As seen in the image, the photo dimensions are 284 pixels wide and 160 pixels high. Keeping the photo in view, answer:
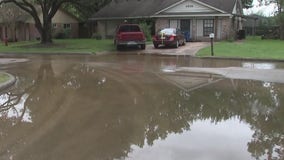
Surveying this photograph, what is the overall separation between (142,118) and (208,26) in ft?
105

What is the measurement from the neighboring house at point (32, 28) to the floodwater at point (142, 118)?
34154 millimetres

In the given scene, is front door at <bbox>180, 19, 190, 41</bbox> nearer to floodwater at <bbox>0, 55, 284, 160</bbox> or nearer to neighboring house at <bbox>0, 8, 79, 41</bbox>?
neighboring house at <bbox>0, 8, 79, 41</bbox>

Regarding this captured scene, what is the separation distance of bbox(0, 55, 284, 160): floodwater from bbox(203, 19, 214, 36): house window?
81.2 feet

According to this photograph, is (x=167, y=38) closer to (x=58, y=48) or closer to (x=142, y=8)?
(x=58, y=48)

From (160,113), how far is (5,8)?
3883cm

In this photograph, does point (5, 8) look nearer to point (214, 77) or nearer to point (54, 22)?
point (54, 22)

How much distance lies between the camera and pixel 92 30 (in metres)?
54.5

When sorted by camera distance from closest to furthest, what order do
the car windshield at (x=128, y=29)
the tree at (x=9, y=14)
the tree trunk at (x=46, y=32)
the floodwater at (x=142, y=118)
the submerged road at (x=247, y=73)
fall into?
the floodwater at (x=142, y=118)
the submerged road at (x=247, y=73)
the car windshield at (x=128, y=29)
the tree trunk at (x=46, y=32)
the tree at (x=9, y=14)

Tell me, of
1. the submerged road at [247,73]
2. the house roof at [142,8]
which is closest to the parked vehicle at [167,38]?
the house roof at [142,8]

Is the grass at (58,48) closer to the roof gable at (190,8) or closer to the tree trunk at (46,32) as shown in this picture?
the tree trunk at (46,32)

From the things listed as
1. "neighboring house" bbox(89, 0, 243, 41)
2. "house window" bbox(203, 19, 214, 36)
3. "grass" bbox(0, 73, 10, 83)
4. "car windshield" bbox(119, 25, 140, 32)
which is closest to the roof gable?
"neighboring house" bbox(89, 0, 243, 41)

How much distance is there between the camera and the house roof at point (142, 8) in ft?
131

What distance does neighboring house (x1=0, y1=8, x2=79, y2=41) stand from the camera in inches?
1886

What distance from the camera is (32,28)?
2020 inches
